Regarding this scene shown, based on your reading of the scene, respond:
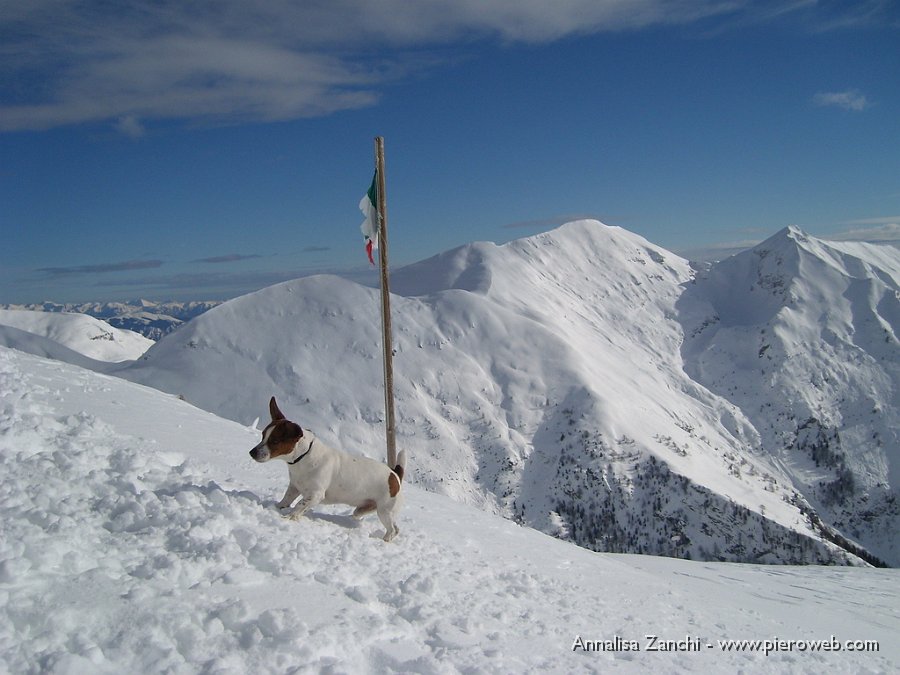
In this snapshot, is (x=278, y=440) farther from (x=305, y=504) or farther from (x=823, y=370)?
(x=823, y=370)

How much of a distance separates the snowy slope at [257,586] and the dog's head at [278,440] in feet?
2.24


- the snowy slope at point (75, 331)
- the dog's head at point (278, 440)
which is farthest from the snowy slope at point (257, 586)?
the snowy slope at point (75, 331)

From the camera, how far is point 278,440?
295 inches

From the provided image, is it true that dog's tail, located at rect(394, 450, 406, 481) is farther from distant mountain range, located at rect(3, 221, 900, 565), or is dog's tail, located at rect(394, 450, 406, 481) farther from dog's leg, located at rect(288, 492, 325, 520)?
distant mountain range, located at rect(3, 221, 900, 565)

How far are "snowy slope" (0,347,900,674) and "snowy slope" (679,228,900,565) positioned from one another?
155m

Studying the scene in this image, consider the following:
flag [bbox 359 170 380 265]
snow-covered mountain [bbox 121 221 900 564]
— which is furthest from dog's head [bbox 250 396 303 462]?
Result: snow-covered mountain [bbox 121 221 900 564]

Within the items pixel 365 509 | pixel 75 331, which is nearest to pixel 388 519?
pixel 365 509

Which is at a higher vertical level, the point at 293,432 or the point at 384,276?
the point at 384,276

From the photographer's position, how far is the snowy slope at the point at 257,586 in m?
4.72

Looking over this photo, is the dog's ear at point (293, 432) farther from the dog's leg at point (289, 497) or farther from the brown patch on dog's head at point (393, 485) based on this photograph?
the brown patch on dog's head at point (393, 485)

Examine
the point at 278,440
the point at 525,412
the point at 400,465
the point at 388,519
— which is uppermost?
the point at 278,440

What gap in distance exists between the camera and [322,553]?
6848 millimetres

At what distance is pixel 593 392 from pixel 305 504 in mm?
113647

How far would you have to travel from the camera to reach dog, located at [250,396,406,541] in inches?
296
